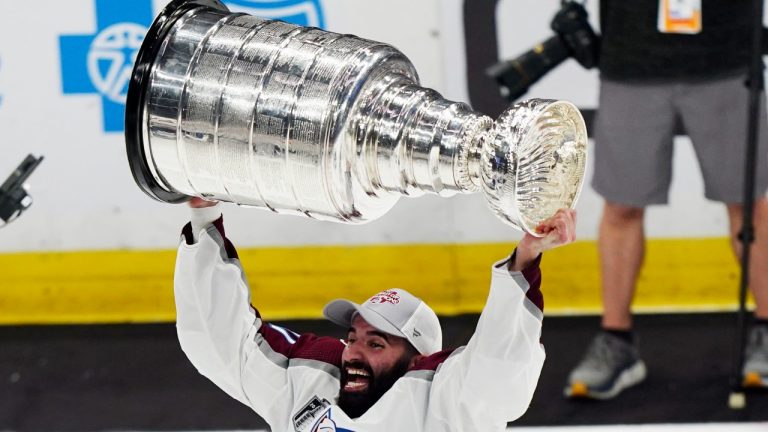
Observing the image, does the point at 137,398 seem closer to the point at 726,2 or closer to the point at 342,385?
the point at 342,385

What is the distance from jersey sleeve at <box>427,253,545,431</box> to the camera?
242 centimetres

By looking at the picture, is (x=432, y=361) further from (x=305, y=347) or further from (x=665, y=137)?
(x=665, y=137)

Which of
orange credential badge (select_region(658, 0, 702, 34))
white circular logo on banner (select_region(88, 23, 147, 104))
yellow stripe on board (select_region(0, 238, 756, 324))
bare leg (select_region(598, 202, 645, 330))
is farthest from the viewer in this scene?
yellow stripe on board (select_region(0, 238, 756, 324))

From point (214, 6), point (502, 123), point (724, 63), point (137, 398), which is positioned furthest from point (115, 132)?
point (502, 123)

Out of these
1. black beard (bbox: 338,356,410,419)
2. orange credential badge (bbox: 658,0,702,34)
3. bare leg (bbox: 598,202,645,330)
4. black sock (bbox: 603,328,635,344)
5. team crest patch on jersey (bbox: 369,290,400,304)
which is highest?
orange credential badge (bbox: 658,0,702,34)

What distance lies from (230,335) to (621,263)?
6.04ft

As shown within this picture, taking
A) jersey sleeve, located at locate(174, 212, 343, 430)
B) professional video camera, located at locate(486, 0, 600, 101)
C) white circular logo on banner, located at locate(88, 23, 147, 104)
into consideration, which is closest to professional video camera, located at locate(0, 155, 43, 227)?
jersey sleeve, located at locate(174, 212, 343, 430)

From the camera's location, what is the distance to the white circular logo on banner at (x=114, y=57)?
15.3 feet

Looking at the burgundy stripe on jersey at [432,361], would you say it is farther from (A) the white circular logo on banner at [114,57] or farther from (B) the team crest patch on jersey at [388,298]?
(A) the white circular logo on banner at [114,57]

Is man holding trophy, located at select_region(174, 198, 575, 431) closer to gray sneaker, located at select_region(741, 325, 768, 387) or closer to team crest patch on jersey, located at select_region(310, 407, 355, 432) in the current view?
team crest patch on jersey, located at select_region(310, 407, 355, 432)

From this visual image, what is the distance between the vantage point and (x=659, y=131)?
14.4ft

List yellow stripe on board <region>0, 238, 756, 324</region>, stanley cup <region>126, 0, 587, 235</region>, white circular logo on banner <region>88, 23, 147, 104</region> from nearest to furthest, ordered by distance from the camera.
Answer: stanley cup <region>126, 0, 587, 235</region> < white circular logo on banner <region>88, 23, 147, 104</region> < yellow stripe on board <region>0, 238, 756, 324</region>

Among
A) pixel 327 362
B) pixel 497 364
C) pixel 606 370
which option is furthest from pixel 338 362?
pixel 606 370

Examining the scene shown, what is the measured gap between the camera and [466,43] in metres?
4.68
